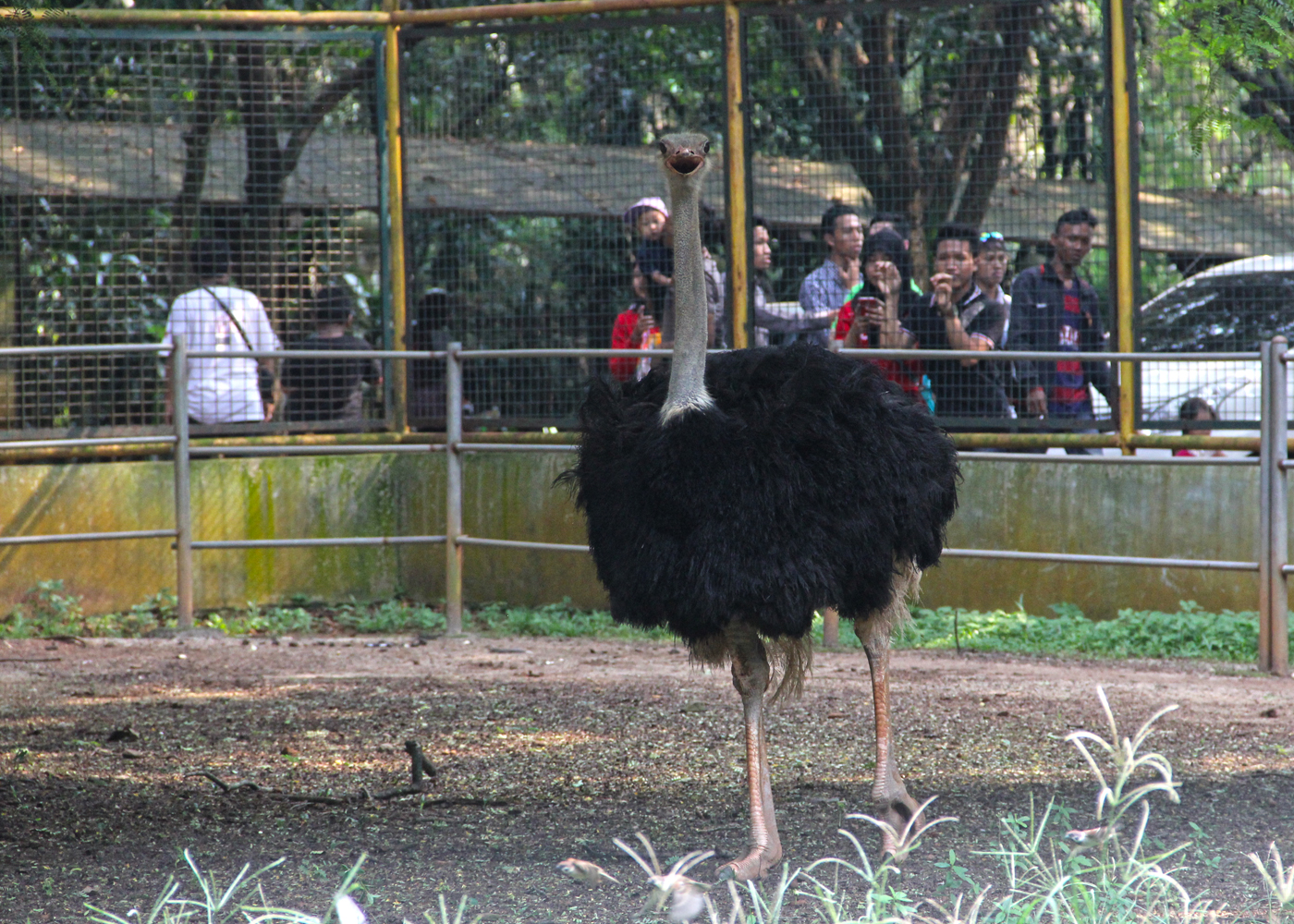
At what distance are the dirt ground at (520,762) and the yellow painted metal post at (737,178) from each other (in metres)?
1.70

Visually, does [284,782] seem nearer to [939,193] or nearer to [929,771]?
[929,771]

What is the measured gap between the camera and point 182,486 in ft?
22.4

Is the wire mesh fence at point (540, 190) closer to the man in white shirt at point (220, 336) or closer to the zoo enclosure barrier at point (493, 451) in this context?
the zoo enclosure barrier at point (493, 451)

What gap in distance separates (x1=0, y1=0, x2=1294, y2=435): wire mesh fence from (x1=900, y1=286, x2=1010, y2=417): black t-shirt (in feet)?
0.04

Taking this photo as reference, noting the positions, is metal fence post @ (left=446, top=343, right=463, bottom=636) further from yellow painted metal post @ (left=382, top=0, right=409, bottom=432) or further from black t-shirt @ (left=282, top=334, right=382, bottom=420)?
black t-shirt @ (left=282, top=334, right=382, bottom=420)

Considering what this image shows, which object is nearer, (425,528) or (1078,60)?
(1078,60)

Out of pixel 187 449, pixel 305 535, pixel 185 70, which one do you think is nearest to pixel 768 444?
pixel 187 449

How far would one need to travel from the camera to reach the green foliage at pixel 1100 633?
6.31m

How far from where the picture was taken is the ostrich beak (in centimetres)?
359

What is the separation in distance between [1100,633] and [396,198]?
13.6ft

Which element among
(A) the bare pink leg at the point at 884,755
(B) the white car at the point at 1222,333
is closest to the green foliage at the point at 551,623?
(B) the white car at the point at 1222,333

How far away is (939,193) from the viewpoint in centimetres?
717

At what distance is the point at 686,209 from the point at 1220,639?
3.81 m

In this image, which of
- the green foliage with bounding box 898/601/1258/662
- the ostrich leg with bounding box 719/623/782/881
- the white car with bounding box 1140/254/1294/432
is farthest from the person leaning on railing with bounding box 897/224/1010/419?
the ostrich leg with bounding box 719/623/782/881
